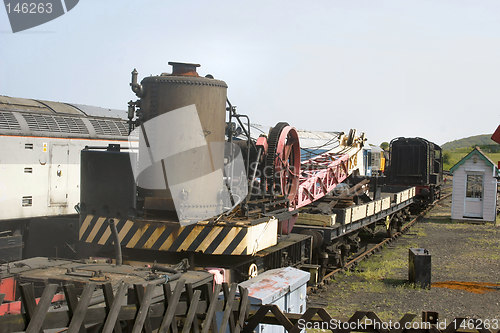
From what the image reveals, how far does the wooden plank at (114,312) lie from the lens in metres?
3.55

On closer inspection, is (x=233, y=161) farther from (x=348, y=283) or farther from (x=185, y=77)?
(x=348, y=283)

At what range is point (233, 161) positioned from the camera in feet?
26.6

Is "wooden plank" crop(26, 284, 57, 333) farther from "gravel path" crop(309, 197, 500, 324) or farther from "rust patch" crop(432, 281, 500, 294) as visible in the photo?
"rust patch" crop(432, 281, 500, 294)

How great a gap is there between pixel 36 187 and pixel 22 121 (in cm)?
149

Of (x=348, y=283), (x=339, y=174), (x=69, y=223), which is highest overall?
(x=339, y=174)

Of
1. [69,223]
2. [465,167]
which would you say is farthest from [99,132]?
[465,167]

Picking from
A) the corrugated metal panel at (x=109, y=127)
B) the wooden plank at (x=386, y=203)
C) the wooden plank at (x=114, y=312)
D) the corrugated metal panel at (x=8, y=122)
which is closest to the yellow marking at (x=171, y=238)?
the wooden plank at (x=114, y=312)

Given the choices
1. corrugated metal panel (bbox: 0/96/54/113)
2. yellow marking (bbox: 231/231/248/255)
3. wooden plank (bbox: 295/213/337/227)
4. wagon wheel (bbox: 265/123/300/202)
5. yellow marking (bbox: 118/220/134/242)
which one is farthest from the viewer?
corrugated metal panel (bbox: 0/96/54/113)

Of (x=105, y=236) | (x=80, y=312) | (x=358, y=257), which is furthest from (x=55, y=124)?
(x=80, y=312)

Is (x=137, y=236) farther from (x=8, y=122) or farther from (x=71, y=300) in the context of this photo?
(x=8, y=122)

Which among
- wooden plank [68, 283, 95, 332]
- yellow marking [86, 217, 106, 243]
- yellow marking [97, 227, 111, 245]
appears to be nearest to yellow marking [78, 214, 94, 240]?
yellow marking [86, 217, 106, 243]

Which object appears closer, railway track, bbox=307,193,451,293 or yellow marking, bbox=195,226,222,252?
yellow marking, bbox=195,226,222,252

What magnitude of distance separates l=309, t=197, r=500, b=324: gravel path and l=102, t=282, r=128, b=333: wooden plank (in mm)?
4875

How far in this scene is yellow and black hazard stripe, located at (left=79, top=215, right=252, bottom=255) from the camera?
720 centimetres
